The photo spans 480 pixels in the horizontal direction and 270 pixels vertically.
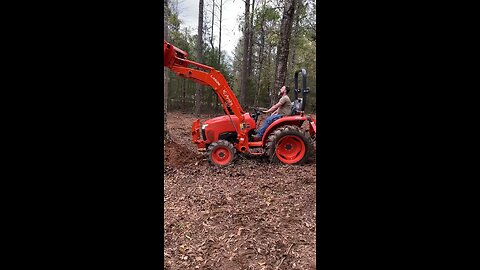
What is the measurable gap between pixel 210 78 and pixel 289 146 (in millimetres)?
2033

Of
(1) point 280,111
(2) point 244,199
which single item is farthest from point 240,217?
(1) point 280,111

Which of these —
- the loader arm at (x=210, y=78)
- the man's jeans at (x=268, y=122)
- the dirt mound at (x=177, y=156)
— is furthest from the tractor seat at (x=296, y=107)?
the dirt mound at (x=177, y=156)

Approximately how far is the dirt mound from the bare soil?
5.4 inches

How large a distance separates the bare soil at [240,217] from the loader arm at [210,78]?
2.28 ft

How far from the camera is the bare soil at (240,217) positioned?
2.56 metres

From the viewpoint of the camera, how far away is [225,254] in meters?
2.63

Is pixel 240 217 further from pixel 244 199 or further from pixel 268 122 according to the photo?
pixel 268 122

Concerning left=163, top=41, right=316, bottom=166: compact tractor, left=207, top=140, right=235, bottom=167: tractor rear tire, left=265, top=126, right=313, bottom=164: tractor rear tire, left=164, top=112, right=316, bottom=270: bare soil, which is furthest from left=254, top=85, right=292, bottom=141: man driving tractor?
left=164, top=112, right=316, bottom=270: bare soil

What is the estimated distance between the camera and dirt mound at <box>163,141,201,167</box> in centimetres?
565

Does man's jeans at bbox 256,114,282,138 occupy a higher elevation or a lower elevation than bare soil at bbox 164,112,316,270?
higher

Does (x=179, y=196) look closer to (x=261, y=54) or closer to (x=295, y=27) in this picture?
(x=295, y=27)

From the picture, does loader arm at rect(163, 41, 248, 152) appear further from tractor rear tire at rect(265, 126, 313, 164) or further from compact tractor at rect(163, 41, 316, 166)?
tractor rear tire at rect(265, 126, 313, 164)
